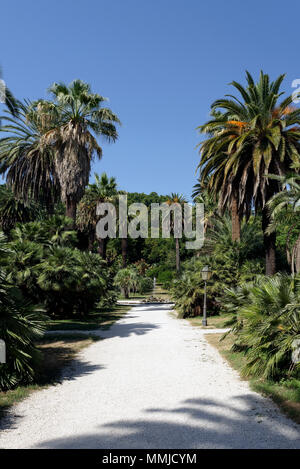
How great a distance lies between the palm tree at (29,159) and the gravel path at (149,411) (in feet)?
50.9

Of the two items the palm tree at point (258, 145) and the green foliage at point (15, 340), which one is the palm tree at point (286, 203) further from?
the green foliage at point (15, 340)

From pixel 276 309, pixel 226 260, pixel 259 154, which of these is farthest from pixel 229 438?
pixel 226 260

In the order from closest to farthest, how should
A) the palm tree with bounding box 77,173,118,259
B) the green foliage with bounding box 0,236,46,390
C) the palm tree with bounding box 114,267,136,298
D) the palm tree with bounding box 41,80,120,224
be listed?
the green foliage with bounding box 0,236,46,390 → the palm tree with bounding box 41,80,120,224 → the palm tree with bounding box 77,173,118,259 → the palm tree with bounding box 114,267,136,298

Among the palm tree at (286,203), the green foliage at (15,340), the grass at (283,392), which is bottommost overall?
the grass at (283,392)

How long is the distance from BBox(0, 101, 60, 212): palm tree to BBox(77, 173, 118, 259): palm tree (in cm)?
926

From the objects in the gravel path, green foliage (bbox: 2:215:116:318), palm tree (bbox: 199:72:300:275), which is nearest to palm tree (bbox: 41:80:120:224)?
green foliage (bbox: 2:215:116:318)

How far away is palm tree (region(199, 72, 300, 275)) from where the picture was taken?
1523 centimetres

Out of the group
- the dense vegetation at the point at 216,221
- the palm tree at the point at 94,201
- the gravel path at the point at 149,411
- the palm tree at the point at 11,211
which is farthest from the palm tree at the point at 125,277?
the gravel path at the point at 149,411

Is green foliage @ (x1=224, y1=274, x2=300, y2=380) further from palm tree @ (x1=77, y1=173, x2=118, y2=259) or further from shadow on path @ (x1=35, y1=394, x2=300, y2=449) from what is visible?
palm tree @ (x1=77, y1=173, x2=118, y2=259)

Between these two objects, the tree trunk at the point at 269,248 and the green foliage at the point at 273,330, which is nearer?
the green foliage at the point at 273,330

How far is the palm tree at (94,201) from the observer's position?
32812 mm

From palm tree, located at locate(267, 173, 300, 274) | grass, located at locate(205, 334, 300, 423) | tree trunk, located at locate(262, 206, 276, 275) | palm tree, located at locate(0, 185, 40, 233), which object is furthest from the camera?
palm tree, located at locate(0, 185, 40, 233)

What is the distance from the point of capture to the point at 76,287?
1673cm

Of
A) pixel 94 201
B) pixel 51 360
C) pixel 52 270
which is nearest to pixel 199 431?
pixel 51 360
